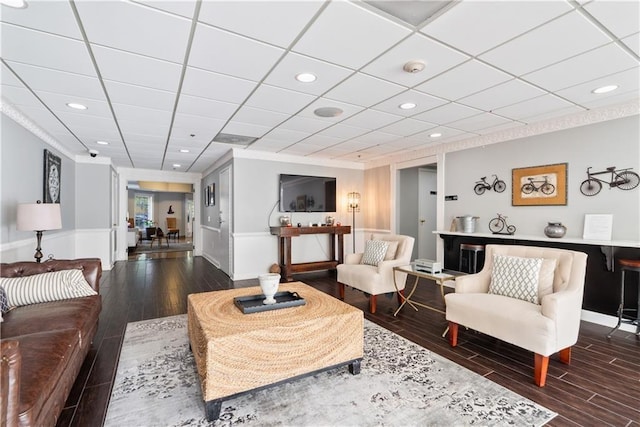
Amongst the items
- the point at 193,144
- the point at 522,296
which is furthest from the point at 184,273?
the point at 522,296

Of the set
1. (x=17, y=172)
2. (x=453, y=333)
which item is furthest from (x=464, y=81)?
(x=17, y=172)

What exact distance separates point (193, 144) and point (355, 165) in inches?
141

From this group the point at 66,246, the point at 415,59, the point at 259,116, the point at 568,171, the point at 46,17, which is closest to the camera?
the point at 46,17

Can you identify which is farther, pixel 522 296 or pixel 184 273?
pixel 184 273

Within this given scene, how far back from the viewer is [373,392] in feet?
6.93

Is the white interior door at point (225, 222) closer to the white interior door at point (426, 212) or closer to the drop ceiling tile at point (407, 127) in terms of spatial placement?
the drop ceiling tile at point (407, 127)

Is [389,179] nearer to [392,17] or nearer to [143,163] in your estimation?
[392,17]

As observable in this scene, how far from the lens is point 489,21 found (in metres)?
1.95

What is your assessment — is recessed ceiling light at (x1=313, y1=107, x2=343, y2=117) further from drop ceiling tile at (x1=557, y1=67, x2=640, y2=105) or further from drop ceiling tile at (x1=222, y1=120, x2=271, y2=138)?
drop ceiling tile at (x1=557, y1=67, x2=640, y2=105)

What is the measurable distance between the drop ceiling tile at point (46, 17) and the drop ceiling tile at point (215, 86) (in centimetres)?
78

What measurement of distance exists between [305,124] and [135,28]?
238 cm

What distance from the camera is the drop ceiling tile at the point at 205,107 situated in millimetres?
3213

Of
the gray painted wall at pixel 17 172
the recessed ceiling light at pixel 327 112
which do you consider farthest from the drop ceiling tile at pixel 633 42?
the gray painted wall at pixel 17 172

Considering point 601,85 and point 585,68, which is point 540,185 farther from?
point 585,68
